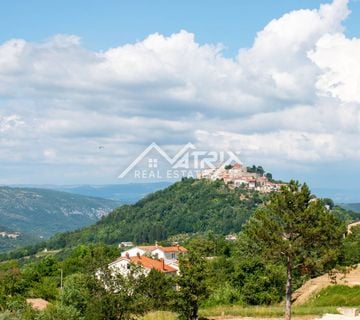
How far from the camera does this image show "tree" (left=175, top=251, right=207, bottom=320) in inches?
1161

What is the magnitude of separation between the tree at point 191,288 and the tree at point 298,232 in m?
3.44

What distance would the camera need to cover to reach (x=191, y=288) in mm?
29609

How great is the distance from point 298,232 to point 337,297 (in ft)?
42.8

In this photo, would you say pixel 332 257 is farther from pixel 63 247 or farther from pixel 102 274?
pixel 63 247

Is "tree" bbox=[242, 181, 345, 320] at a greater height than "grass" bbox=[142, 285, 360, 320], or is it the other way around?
"tree" bbox=[242, 181, 345, 320]

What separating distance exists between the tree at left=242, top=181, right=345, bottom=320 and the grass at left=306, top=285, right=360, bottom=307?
10084 millimetres

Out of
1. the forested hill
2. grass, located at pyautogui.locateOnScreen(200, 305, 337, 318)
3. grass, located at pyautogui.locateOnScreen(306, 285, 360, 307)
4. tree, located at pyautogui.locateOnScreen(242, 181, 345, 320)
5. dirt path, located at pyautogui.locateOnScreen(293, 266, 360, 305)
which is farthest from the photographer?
the forested hill

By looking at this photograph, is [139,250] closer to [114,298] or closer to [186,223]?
[186,223]

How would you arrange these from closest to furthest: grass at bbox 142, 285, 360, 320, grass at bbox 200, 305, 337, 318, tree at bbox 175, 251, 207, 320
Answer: tree at bbox 175, 251, 207, 320
grass at bbox 200, 305, 337, 318
grass at bbox 142, 285, 360, 320

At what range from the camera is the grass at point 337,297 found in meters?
36.9

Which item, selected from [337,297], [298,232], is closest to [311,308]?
[337,297]

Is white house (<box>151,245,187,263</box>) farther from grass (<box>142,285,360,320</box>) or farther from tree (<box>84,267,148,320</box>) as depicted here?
tree (<box>84,267,148,320</box>)

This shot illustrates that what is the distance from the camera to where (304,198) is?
27.6 metres

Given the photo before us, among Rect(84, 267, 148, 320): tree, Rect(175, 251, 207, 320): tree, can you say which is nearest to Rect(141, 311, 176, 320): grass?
Rect(175, 251, 207, 320): tree
